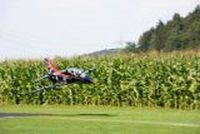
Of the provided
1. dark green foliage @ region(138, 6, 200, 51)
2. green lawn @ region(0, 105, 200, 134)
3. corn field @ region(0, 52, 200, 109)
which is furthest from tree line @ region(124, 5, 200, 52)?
green lawn @ region(0, 105, 200, 134)

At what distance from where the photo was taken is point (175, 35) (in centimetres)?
7719

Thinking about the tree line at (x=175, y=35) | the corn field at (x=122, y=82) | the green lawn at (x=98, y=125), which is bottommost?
the green lawn at (x=98, y=125)

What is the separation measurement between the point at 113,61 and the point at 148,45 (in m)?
48.7

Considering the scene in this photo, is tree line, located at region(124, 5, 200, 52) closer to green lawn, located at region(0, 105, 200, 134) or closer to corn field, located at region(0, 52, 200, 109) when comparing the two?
corn field, located at region(0, 52, 200, 109)

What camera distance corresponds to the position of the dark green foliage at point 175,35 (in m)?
72.0

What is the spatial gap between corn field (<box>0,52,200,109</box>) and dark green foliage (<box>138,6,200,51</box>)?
34360 mm

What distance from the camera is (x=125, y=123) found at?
20438 millimetres

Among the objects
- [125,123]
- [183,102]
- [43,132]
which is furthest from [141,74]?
[43,132]

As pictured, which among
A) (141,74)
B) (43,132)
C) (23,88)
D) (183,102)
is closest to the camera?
(43,132)

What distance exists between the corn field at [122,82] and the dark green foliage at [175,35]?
113ft

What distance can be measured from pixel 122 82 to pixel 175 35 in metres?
43.9

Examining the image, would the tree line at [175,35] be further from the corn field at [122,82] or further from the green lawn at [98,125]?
the green lawn at [98,125]

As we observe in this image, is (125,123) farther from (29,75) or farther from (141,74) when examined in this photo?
(29,75)

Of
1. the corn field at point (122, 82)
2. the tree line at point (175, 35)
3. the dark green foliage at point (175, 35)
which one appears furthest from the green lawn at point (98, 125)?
the dark green foliage at point (175, 35)
